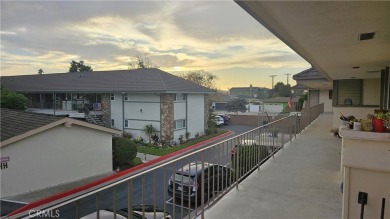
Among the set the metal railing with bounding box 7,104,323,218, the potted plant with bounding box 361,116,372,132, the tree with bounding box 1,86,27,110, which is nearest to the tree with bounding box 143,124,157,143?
the tree with bounding box 1,86,27,110

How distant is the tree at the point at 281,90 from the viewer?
1919 inches

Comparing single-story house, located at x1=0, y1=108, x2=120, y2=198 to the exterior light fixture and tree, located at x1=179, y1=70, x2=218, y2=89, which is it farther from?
tree, located at x1=179, y1=70, x2=218, y2=89

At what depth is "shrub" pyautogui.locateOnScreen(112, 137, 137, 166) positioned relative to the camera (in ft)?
41.9

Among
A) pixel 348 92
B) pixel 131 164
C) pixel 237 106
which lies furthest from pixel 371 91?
pixel 237 106

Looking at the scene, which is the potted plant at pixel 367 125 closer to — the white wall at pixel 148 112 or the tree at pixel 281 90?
the white wall at pixel 148 112

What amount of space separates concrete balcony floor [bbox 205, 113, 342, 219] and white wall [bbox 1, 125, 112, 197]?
28.3 ft

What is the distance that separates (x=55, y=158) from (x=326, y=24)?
10.6 meters

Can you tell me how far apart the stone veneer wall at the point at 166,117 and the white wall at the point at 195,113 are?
226cm

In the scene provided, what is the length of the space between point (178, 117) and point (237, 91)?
59.0m

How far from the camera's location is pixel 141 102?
18.7 metres

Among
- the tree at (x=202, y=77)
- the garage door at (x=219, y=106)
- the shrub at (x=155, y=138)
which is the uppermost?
the tree at (x=202, y=77)

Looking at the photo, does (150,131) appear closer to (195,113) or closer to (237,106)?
(195,113)

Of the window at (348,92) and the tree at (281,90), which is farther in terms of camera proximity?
the tree at (281,90)

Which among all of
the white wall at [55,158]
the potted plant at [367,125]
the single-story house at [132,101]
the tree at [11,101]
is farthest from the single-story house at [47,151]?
the potted plant at [367,125]
